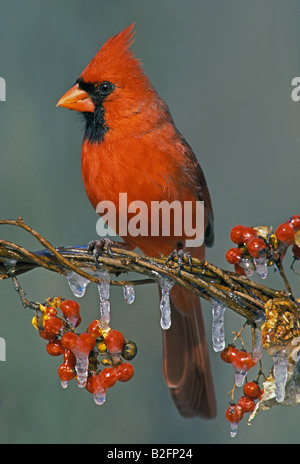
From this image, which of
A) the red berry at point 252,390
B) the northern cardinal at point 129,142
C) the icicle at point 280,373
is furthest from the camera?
the northern cardinal at point 129,142

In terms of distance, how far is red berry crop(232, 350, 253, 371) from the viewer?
36.7 inches

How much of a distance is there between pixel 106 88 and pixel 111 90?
0.04ft

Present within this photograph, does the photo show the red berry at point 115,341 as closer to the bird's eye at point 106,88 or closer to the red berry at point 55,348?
the red berry at point 55,348

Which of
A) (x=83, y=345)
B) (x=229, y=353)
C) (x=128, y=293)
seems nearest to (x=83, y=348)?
(x=83, y=345)

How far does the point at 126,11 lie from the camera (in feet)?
7.34

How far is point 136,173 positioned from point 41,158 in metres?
0.70

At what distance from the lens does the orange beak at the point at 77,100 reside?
142 centimetres

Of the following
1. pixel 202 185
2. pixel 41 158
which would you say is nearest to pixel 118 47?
pixel 202 185

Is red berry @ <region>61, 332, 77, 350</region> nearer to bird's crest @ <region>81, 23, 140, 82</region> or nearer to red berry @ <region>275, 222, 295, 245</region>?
red berry @ <region>275, 222, 295, 245</region>

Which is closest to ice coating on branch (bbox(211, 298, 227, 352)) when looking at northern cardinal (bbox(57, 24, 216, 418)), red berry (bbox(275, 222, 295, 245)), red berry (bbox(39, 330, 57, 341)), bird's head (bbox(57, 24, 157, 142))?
red berry (bbox(275, 222, 295, 245))

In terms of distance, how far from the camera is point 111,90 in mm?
1427

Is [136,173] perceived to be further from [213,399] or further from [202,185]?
[213,399]

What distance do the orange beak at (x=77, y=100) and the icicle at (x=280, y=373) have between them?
2.63ft

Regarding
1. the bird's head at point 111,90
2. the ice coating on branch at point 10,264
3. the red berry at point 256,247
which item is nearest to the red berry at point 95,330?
the ice coating on branch at point 10,264
